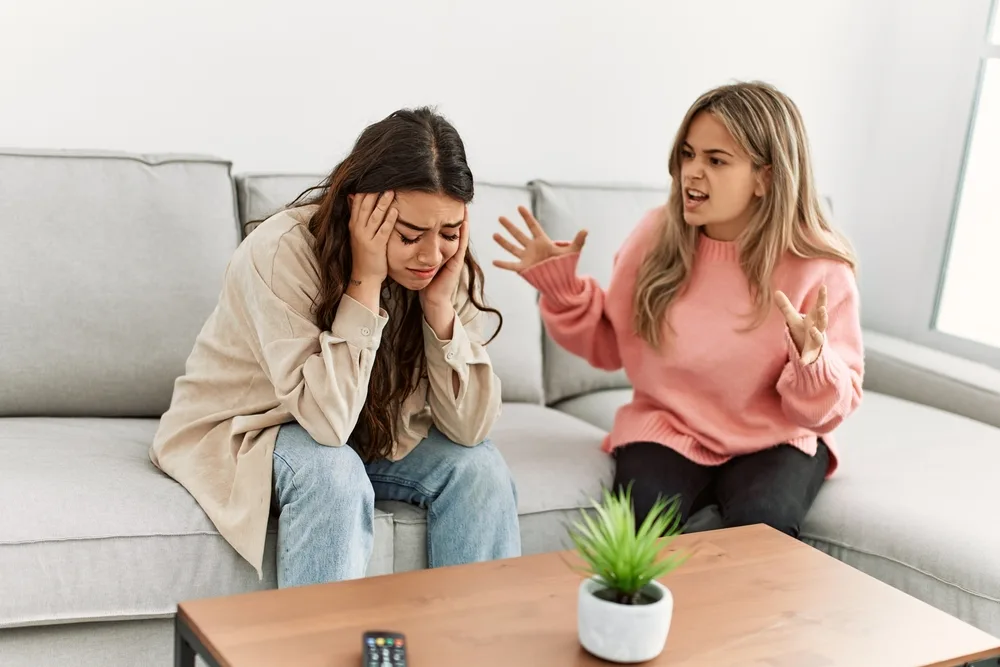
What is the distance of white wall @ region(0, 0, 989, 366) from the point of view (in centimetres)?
246

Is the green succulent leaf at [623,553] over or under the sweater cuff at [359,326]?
under

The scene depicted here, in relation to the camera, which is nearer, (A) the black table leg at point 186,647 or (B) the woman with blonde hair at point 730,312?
(A) the black table leg at point 186,647

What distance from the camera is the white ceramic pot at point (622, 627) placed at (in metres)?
1.27

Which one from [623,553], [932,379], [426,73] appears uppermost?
[426,73]

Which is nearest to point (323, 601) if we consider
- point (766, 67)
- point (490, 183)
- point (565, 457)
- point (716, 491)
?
point (565, 457)

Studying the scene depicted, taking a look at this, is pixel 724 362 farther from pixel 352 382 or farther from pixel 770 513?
pixel 352 382

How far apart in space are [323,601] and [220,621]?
0.42 ft

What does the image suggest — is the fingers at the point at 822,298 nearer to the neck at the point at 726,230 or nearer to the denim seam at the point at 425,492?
the neck at the point at 726,230

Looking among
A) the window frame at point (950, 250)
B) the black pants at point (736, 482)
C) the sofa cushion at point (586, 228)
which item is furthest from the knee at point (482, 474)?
the window frame at point (950, 250)

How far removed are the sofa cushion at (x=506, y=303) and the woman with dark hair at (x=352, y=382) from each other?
505mm

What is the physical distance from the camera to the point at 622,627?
127 centimetres

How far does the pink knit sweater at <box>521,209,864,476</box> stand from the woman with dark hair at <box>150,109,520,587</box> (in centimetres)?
40

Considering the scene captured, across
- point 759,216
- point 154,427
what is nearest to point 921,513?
point 759,216

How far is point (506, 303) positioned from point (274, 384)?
852 millimetres
